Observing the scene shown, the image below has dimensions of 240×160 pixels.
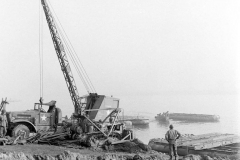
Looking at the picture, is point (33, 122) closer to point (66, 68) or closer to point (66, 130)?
point (66, 130)

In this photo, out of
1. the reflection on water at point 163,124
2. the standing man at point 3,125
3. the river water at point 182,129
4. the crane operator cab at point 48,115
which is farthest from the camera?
the reflection on water at point 163,124

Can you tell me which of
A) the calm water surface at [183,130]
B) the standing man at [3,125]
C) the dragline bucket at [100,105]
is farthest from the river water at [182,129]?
the standing man at [3,125]

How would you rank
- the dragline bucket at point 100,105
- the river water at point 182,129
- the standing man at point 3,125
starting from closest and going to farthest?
the standing man at point 3,125 < the dragline bucket at point 100,105 < the river water at point 182,129

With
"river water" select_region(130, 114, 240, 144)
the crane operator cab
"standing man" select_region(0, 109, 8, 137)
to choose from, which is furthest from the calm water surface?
"standing man" select_region(0, 109, 8, 137)

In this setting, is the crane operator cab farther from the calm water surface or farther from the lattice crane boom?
the calm water surface

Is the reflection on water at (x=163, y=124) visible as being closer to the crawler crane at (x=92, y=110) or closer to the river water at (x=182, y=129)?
the river water at (x=182, y=129)

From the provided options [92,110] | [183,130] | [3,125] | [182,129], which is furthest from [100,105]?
[182,129]

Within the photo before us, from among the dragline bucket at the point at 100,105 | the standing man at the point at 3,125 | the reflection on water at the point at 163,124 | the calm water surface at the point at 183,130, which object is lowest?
the calm water surface at the point at 183,130

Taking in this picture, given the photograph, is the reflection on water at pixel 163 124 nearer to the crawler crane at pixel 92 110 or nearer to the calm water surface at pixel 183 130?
the calm water surface at pixel 183 130

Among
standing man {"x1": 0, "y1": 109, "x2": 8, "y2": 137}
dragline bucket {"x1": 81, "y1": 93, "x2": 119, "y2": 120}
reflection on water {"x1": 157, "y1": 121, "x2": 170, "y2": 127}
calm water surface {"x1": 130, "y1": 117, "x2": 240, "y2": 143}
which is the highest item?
dragline bucket {"x1": 81, "y1": 93, "x2": 119, "y2": 120}

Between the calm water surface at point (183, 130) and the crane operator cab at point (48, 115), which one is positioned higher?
the crane operator cab at point (48, 115)

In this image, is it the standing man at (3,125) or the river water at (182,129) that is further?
the river water at (182,129)

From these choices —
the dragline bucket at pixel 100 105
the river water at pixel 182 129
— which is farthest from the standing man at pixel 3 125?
the river water at pixel 182 129

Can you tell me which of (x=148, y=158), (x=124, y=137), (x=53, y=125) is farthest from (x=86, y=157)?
(x=53, y=125)
